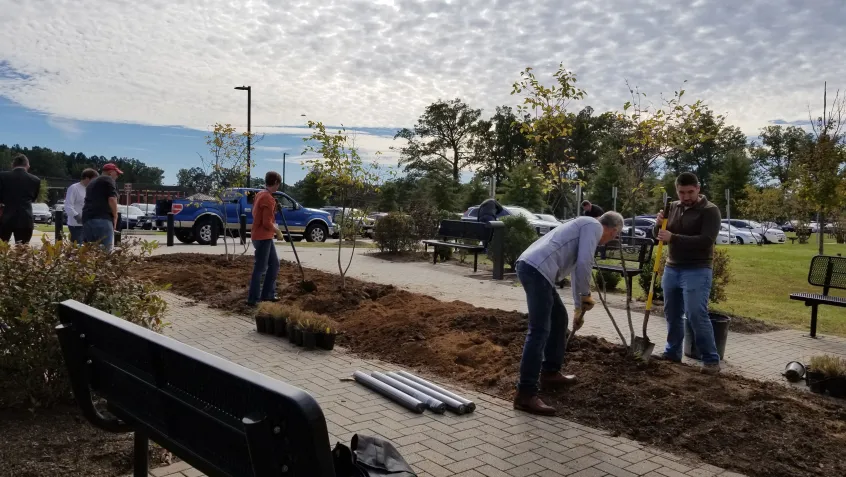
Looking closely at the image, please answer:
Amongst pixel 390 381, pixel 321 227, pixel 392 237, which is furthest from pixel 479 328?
pixel 321 227

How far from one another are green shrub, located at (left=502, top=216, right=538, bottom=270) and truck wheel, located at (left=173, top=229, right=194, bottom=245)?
1141 cm

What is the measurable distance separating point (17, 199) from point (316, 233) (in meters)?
14.8

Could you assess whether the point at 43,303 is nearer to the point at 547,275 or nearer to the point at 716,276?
the point at 547,275

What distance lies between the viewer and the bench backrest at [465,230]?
15.3 meters

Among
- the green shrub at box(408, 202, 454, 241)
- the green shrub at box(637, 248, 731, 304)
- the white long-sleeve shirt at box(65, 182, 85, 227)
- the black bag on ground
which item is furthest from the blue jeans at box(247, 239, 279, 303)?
the green shrub at box(408, 202, 454, 241)

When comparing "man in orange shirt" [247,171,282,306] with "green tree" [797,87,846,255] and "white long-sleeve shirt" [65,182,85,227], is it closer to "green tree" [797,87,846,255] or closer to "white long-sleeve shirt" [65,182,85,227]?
"white long-sleeve shirt" [65,182,85,227]

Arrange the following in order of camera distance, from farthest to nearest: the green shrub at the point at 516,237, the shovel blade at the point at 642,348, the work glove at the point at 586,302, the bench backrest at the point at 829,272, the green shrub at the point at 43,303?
1. the green shrub at the point at 516,237
2. the bench backrest at the point at 829,272
3. the shovel blade at the point at 642,348
4. the work glove at the point at 586,302
5. the green shrub at the point at 43,303

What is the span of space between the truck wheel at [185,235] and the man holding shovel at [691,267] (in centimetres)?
1774

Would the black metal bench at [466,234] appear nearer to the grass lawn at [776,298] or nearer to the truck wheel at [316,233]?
the grass lawn at [776,298]

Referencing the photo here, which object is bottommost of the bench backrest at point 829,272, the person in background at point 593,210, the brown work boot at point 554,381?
the brown work boot at point 554,381

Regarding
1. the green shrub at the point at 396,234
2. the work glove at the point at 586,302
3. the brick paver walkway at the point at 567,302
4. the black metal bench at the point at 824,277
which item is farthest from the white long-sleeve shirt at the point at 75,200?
the black metal bench at the point at 824,277

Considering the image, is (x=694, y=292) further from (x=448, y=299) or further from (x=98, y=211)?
(x=98, y=211)

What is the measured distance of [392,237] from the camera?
18047 millimetres

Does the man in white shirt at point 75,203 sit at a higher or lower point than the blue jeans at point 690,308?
higher
